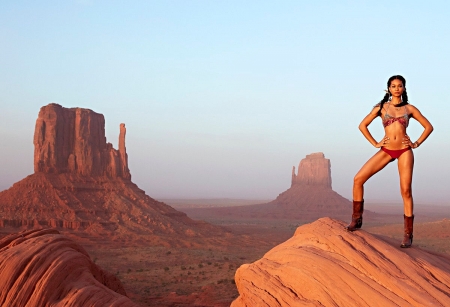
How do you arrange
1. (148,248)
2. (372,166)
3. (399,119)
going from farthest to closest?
(148,248)
(372,166)
(399,119)

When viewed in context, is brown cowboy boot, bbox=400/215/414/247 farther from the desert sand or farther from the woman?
the desert sand

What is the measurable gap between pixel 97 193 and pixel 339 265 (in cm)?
5664

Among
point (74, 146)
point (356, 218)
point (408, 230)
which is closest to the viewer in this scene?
point (408, 230)

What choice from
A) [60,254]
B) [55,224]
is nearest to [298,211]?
[55,224]

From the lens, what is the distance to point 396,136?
24.8 feet

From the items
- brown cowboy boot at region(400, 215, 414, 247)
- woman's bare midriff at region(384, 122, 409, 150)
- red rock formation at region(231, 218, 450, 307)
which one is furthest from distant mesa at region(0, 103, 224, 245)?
woman's bare midriff at region(384, 122, 409, 150)

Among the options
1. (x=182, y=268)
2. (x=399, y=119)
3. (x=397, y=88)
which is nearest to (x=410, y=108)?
(x=399, y=119)

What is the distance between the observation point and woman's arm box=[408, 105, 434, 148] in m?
7.43

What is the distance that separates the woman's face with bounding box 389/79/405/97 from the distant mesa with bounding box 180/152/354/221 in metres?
100

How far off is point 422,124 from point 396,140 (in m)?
0.48

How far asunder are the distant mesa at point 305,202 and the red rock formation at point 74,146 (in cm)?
5150

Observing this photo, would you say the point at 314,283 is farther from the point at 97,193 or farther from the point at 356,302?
the point at 97,193

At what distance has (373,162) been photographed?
7.68 meters

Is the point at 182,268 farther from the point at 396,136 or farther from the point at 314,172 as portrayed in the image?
the point at 314,172
